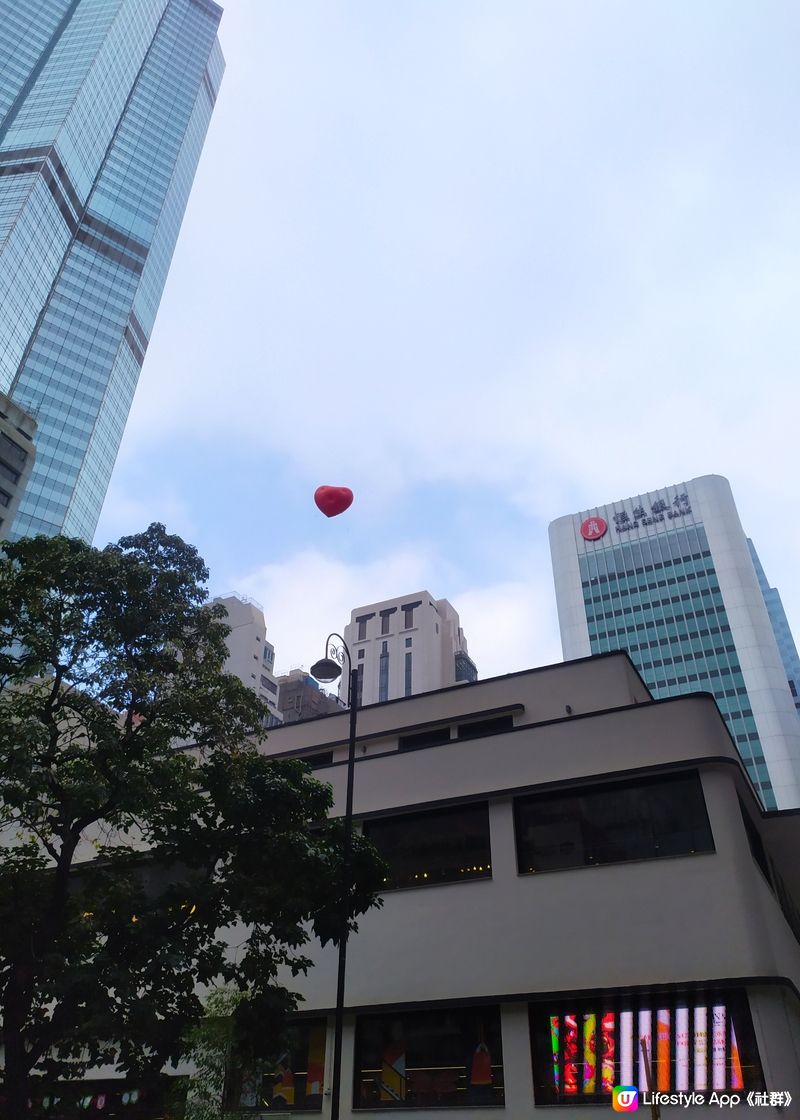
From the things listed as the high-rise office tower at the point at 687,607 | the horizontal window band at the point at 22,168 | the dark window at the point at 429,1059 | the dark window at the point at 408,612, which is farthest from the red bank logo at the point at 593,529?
the dark window at the point at 429,1059

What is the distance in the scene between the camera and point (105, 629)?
669 inches

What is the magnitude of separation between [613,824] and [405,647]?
11311 centimetres

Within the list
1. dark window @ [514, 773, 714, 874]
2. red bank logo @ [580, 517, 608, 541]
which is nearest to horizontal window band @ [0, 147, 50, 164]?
red bank logo @ [580, 517, 608, 541]

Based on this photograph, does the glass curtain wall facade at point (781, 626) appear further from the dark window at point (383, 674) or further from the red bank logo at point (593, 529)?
the dark window at point (383, 674)

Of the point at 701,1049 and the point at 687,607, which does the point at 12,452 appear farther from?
the point at 687,607

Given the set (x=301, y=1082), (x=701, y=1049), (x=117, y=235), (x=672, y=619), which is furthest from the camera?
(x=117, y=235)

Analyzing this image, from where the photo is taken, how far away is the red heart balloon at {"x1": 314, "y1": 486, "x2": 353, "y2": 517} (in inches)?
802

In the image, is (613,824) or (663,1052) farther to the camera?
(613,824)

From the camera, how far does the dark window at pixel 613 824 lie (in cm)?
1959

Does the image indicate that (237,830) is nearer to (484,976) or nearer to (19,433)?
(484,976)

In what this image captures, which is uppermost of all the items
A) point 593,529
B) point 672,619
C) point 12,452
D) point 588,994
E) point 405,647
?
point 593,529

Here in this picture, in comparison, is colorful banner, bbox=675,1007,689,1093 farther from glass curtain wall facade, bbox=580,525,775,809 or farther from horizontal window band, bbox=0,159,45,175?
horizontal window band, bbox=0,159,45,175

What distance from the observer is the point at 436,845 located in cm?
2273

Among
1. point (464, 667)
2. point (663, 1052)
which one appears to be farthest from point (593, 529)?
point (663, 1052)
